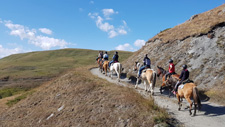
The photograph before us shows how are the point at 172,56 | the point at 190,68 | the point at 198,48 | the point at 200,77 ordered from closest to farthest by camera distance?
the point at 200,77, the point at 190,68, the point at 198,48, the point at 172,56

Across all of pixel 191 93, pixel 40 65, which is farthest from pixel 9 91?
pixel 40 65

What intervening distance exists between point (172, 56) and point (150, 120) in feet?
58.1

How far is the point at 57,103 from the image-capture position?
604 inches

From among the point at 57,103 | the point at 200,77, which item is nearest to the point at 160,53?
the point at 200,77

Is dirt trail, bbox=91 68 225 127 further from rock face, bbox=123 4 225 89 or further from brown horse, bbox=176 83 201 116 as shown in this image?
rock face, bbox=123 4 225 89

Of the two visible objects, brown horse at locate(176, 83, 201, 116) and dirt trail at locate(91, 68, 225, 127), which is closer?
dirt trail at locate(91, 68, 225, 127)

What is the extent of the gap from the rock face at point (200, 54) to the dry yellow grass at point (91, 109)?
886 cm

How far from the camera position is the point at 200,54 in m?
21.0

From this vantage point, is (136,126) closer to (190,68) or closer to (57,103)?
(57,103)

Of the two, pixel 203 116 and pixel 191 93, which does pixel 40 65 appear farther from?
pixel 203 116

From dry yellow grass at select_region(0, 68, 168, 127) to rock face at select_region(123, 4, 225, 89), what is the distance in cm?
886

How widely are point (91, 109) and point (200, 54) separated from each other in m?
Answer: 17.0

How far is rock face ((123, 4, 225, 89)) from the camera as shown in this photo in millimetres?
16817

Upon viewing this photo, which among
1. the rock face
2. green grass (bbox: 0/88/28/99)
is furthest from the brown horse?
green grass (bbox: 0/88/28/99)
